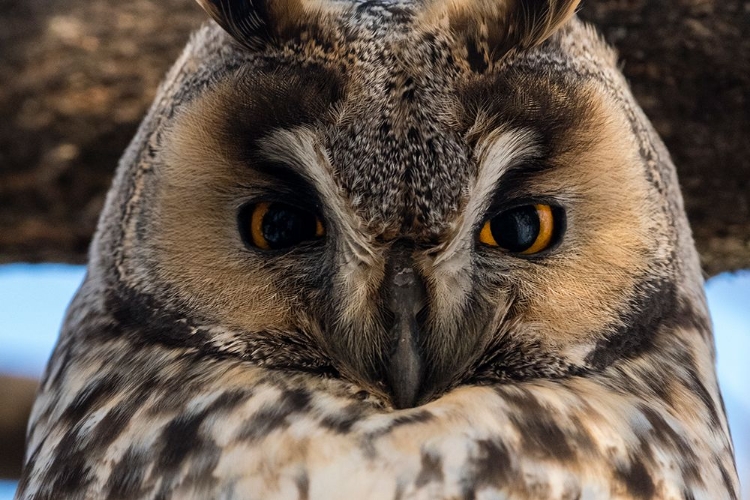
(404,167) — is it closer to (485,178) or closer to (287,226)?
(485,178)

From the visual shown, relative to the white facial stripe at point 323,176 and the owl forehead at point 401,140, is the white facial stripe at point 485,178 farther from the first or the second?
the white facial stripe at point 323,176

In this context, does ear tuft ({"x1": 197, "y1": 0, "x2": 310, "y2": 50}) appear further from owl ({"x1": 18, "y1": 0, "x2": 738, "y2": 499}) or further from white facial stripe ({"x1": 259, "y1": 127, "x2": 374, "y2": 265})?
white facial stripe ({"x1": 259, "y1": 127, "x2": 374, "y2": 265})

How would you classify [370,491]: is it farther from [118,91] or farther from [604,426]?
[118,91]

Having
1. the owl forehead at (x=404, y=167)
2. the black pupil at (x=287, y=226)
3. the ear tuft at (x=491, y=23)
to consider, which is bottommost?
the black pupil at (x=287, y=226)

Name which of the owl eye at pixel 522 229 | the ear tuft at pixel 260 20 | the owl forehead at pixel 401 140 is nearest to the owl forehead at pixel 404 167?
the owl forehead at pixel 401 140

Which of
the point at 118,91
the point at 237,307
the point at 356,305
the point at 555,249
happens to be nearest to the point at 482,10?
the point at 555,249

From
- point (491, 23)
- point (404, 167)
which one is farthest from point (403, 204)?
point (491, 23)

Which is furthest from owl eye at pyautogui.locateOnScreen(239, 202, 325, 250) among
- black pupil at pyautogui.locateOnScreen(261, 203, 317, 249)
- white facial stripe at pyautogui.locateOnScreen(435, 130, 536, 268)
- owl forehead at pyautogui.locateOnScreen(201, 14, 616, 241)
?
white facial stripe at pyautogui.locateOnScreen(435, 130, 536, 268)
